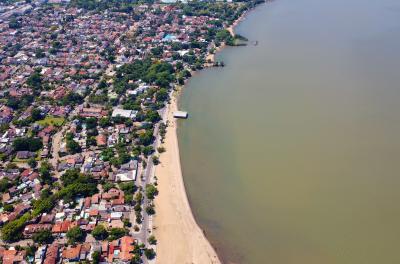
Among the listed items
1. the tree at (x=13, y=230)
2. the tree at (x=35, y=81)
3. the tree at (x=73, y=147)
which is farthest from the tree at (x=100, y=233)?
the tree at (x=35, y=81)

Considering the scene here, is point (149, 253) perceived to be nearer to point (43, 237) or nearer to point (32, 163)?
point (43, 237)

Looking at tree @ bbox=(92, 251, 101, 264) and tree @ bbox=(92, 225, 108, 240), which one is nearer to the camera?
tree @ bbox=(92, 251, 101, 264)

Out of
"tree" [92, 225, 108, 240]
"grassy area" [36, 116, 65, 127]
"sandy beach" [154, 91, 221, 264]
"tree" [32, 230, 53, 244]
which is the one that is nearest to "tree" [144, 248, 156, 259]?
"sandy beach" [154, 91, 221, 264]

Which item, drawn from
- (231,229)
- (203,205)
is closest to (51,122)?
(203,205)

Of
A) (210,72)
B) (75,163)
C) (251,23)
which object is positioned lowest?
(75,163)

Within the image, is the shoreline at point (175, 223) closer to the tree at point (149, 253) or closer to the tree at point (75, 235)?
the tree at point (149, 253)

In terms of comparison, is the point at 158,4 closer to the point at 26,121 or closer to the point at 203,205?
the point at 26,121

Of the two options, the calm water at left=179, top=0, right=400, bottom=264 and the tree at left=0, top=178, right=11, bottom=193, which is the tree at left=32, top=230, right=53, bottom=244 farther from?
the calm water at left=179, top=0, right=400, bottom=264
